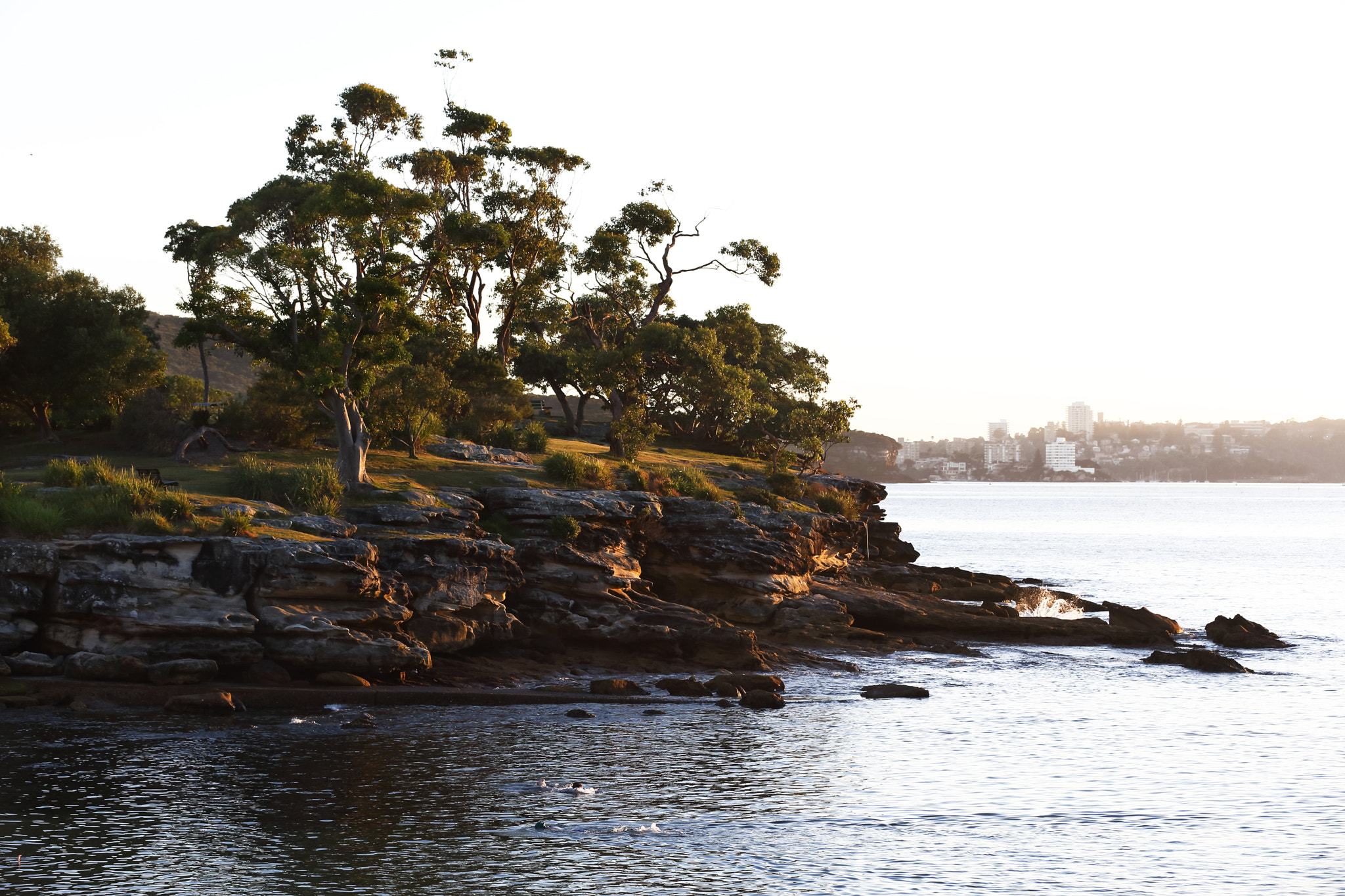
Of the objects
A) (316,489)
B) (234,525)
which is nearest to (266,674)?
(234,525)

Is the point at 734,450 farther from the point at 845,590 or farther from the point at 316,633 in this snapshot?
the point at 316,633

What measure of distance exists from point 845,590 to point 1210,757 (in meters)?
22.9

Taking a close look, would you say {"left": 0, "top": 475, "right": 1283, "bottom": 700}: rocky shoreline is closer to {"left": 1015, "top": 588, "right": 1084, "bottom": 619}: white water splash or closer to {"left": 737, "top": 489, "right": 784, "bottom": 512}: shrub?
{"left": 737, "top": 489, "right": 784, "bottom": 512}: shrub

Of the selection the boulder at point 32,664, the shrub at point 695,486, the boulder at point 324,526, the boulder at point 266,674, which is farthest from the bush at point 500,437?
the boulder at point 32,664

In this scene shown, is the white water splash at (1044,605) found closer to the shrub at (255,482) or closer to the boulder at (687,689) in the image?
the boulder at (687,689)

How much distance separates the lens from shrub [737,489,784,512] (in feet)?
176

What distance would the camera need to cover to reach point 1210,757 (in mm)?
27688

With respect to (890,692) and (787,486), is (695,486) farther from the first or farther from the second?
(890,692)

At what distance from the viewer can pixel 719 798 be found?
22922 millimetres

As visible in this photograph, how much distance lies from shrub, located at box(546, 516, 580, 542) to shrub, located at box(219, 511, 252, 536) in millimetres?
11521

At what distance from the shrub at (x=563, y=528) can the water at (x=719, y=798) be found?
9987mm

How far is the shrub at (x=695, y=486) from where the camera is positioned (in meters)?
50.3

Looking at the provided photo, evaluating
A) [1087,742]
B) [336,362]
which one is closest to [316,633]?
[336,362]

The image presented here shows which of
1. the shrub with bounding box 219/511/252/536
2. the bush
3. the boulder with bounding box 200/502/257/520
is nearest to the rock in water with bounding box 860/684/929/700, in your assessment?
the shrub with bounding box 219/511/252/536
